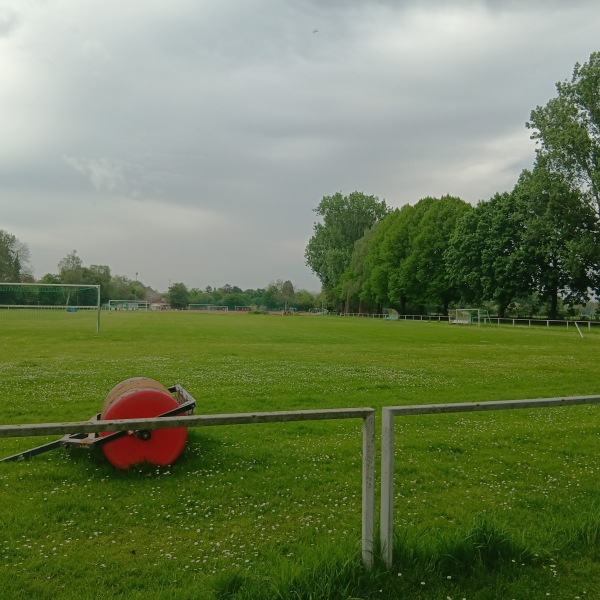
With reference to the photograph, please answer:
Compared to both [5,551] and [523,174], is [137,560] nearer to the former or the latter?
[5,551]

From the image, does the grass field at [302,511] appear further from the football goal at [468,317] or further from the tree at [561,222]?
the football goal at [468,317]

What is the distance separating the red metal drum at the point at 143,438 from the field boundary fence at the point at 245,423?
3.02 metres

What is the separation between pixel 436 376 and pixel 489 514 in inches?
478

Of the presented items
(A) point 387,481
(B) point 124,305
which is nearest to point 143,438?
(A) point 387,481

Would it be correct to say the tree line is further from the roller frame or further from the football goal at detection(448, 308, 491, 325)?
the roller frame

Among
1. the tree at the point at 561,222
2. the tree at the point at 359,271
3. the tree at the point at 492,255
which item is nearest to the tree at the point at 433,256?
the tree at the point at 492,255

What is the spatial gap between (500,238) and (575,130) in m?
19.0

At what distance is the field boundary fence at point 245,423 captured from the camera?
346 centimetres

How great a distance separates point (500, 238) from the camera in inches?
2756

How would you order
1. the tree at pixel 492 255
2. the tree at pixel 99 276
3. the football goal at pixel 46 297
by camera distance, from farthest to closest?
1. the tree at pixel 99 276
2. the tree at pixel 492 255
3. the football goal at pixel 46 297

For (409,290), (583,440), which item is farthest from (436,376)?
(409,290)

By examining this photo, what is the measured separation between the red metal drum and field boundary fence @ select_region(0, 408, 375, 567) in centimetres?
302

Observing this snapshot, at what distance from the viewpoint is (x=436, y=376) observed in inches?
699

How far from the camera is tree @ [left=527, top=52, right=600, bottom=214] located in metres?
53.0
